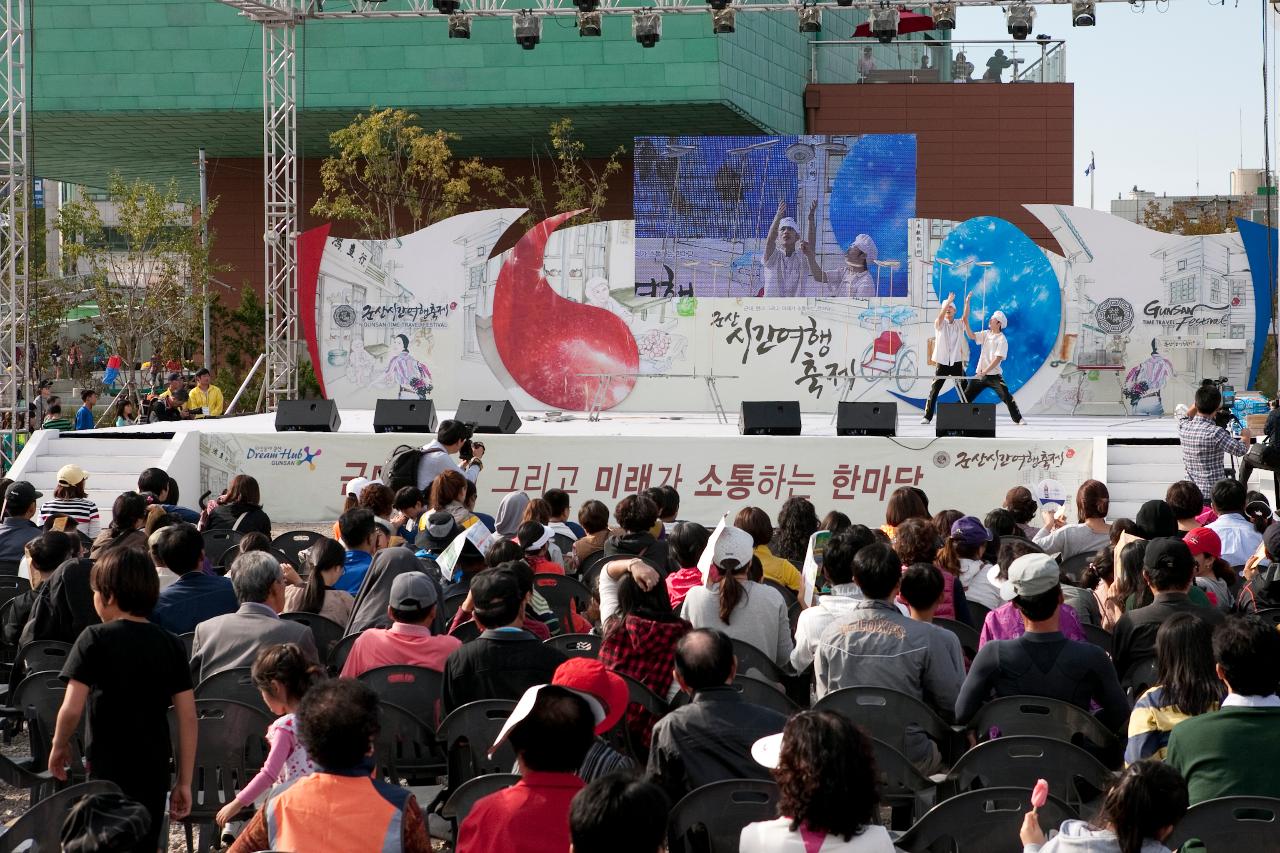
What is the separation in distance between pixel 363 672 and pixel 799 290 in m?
16.2

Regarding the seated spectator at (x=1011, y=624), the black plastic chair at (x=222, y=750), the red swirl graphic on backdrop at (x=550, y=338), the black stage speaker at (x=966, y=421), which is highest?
the red swirl graphic on backdrop at (x=550, y=338)

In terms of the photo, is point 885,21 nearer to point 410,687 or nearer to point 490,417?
point 490,417

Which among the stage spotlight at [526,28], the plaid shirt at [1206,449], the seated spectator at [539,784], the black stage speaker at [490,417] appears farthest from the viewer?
the stage spotlight at [526,28]

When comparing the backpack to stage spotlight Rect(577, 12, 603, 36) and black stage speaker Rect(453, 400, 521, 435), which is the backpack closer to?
black stage speaker Rect(453, 400, 521, 435)

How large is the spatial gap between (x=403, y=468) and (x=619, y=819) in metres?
8.11

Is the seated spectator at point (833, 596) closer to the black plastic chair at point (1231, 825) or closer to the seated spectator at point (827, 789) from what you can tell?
the black plastic chair at point (1231, 825)

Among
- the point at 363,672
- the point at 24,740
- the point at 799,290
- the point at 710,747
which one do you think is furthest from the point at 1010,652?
the point at 799,290

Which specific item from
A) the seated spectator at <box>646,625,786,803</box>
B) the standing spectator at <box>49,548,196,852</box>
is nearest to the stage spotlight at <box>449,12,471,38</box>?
the standing spectator at <box>49,548,196,852</box>

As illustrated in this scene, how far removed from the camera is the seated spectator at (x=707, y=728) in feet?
13.4

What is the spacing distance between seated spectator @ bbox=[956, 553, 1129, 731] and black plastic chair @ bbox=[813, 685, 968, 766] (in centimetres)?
9

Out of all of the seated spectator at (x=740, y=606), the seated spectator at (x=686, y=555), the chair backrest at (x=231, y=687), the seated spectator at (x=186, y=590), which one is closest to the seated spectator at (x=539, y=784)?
the chair backrest at (x=231, y=687)

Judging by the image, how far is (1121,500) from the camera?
569 inches

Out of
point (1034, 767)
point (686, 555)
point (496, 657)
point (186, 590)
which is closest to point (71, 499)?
point (186, 590)

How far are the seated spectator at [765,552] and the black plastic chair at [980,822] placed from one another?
3.44m
